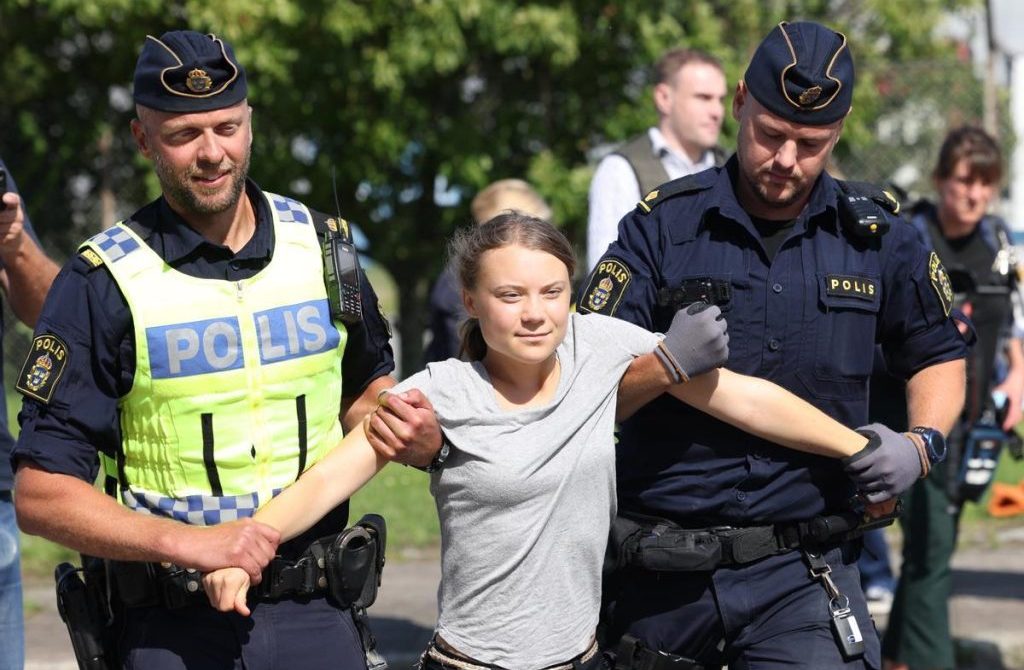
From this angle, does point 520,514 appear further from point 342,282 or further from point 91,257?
point 91,257

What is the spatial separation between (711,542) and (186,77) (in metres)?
1.56

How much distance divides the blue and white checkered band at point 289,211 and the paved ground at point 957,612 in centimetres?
318

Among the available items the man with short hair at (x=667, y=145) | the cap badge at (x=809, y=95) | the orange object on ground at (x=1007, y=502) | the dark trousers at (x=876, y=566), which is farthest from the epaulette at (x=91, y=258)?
the orange object on ground at (x=1007, y=502)

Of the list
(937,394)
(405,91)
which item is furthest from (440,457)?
(405,91)

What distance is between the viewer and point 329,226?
138 inches

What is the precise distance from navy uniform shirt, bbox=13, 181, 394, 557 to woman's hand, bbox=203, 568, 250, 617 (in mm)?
391

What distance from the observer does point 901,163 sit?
11641 mm

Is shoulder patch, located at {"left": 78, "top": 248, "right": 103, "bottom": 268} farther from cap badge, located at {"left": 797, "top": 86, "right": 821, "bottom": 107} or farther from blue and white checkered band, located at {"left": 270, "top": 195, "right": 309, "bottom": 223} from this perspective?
cap badge, located at {"left": 797, "top": 86, "right": 821, "bottom": 107}

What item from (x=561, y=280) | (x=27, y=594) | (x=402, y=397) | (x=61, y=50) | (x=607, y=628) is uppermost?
(x=61, y=50)

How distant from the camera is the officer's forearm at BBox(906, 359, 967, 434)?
148 inches

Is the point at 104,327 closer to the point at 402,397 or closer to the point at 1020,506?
the point at 402,397

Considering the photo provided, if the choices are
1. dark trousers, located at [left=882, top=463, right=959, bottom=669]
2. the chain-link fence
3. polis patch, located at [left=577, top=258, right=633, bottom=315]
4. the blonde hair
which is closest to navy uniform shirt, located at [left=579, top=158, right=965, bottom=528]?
polis patch, located at [left=577, top=258, right=633, bottom=315]

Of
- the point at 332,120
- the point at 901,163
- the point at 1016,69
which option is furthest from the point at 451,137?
the point at 1016,69

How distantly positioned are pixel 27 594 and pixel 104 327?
453cm
